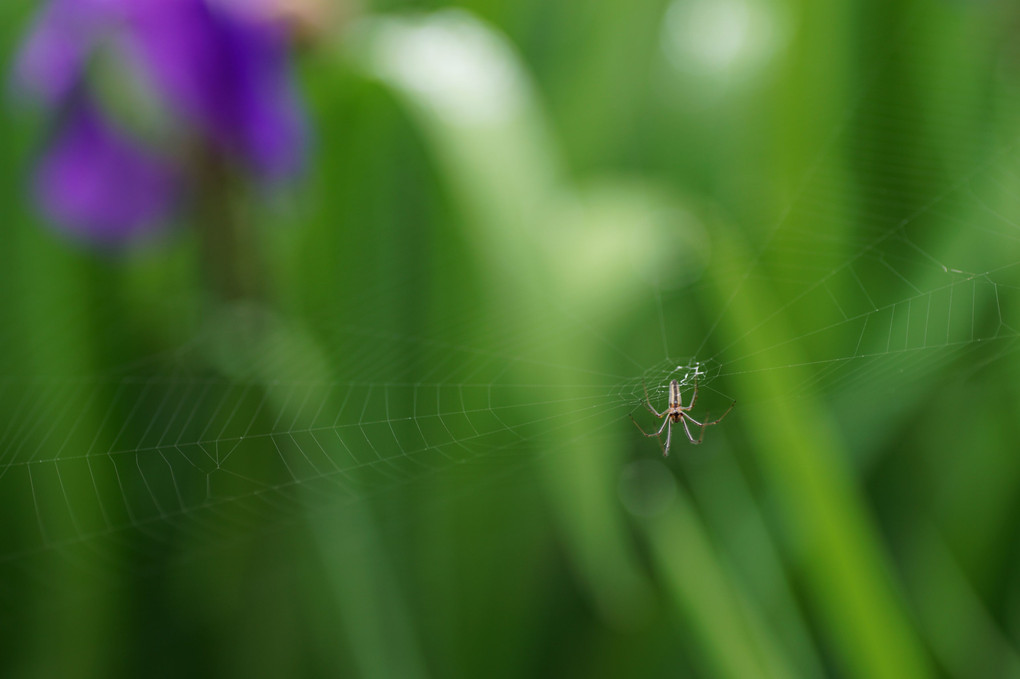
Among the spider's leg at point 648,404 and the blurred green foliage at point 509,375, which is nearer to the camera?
the blurred green foliage at point 509,375

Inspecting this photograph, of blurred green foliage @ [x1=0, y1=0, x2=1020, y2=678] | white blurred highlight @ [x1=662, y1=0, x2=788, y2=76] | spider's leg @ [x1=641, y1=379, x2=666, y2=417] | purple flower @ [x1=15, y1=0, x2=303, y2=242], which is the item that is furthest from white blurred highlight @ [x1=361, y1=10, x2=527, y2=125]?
spider's leg @ [x1=641, y1=379, x2=666, y2=417]

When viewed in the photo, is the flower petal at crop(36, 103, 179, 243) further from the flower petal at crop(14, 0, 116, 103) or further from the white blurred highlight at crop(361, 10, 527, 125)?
the white blurred highlight at crop(361, 10, 527, 125)

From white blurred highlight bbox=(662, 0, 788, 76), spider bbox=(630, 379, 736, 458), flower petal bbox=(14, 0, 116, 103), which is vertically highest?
flower petal bbox=(14, 0, 116, 103)

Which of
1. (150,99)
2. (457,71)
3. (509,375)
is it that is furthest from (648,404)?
(150,99)

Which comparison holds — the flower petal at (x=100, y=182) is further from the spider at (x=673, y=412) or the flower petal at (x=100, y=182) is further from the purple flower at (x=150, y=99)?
the spider at (x=673, y=412)

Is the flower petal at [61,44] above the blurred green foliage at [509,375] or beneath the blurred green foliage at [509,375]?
above

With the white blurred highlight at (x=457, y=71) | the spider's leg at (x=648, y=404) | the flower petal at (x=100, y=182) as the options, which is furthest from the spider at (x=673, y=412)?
the flower petal at (x=100, y=182)
